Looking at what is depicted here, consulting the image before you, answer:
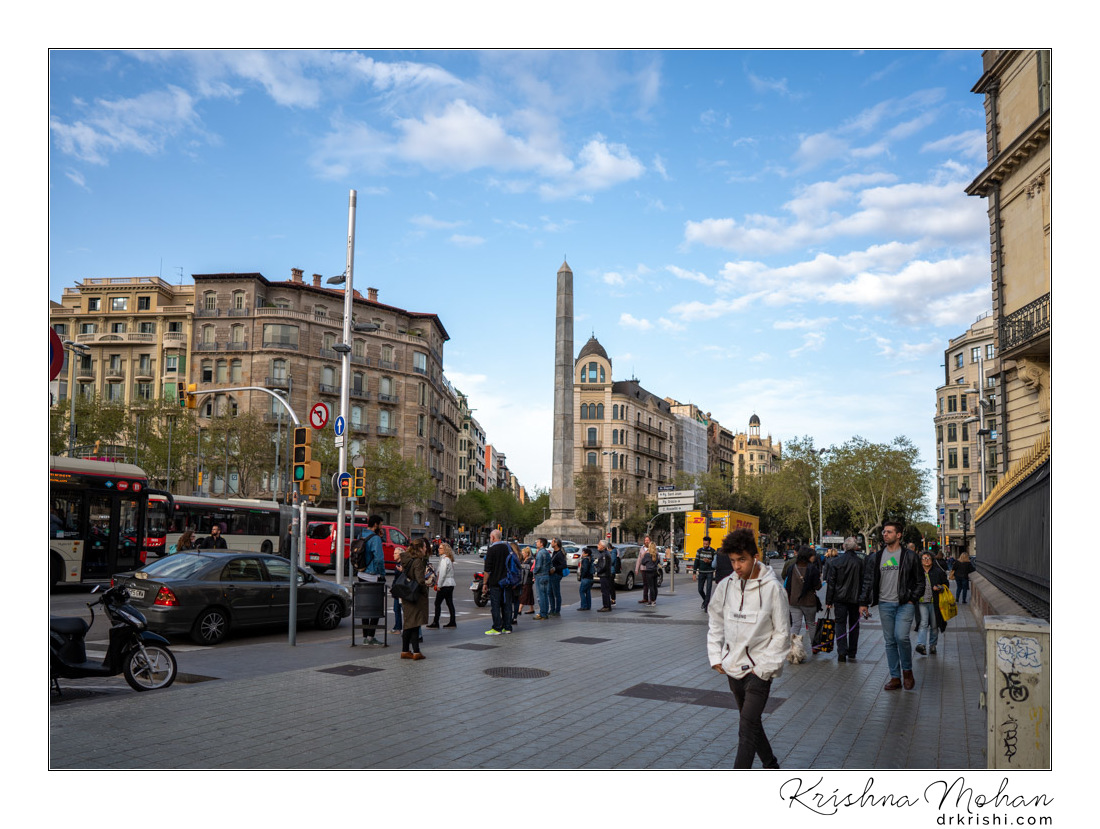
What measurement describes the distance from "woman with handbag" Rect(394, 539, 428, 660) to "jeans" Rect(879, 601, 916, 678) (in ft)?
19.5

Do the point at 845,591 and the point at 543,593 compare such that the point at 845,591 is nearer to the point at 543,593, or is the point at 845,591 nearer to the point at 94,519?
the point at 543,593

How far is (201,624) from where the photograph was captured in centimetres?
1339

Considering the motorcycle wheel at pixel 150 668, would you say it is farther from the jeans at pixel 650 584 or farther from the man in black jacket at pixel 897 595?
the jeans at pixel 650 584

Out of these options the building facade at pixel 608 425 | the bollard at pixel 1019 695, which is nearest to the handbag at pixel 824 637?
the bollard at pixel 1019 695

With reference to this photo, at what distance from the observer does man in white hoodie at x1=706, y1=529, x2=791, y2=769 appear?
5.55 metres

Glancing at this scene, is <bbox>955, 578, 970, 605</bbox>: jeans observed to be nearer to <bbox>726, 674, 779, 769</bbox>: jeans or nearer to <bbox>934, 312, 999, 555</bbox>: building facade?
<bbox>726, 674, 779, 769</bbox>: jeans

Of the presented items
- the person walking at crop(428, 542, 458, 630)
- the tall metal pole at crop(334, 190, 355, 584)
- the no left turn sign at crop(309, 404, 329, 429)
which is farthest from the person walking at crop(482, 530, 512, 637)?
the tall metal pole at crop(334, 190, 355, 584)

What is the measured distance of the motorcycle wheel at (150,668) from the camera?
9.12 metres

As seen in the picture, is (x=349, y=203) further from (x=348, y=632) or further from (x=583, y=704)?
(x=583, y=704)

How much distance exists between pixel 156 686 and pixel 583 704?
177 inches

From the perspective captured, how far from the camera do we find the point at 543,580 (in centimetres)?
1912

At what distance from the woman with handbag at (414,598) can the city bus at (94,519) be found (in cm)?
1220

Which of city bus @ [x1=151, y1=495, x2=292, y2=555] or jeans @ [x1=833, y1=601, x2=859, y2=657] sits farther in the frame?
city bus @ [x1=151, y1=495, x2=292, y2=555]

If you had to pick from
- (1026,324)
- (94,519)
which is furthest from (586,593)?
(1026,324)
